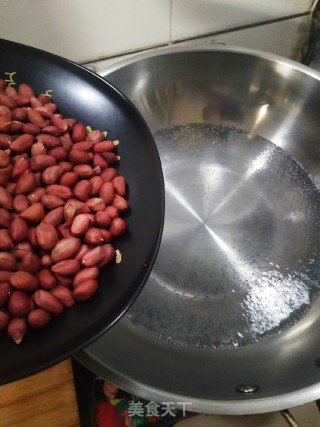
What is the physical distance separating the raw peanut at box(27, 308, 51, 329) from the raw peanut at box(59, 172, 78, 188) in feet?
0.46

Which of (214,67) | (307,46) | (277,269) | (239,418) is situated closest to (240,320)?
(277,269)

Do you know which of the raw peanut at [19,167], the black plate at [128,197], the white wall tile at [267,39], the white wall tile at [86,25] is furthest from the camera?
the white wall tile at [267,39]

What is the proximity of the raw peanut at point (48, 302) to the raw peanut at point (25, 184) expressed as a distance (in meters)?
0.11

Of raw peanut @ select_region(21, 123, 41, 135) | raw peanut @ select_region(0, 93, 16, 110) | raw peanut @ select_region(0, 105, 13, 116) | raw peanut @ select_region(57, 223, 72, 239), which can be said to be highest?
raw peanut @ select_region(0, 93, 16, 110)

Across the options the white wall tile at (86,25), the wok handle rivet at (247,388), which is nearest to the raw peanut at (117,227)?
the wok handle rivet at (247,388)

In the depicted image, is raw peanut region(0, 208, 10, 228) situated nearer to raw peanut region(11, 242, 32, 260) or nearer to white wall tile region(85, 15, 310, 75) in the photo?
raw peanut region(11, 242, 32, 260)

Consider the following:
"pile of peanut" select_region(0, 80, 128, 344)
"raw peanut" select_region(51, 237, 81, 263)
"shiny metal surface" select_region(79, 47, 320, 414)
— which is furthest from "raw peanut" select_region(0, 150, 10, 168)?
"shiny metal surface" select_region(79, 47, 320, 414)

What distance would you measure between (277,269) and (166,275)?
0.17 meters

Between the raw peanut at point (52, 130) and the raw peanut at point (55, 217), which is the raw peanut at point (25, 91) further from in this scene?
the raw peanut at point (55, 217)

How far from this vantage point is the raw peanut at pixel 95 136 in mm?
438

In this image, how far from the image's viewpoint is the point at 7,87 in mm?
464

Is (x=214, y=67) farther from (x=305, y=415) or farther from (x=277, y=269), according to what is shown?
(x=305, y=415)

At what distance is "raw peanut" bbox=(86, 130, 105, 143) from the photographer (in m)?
0.44

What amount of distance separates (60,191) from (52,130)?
0.08 metres
